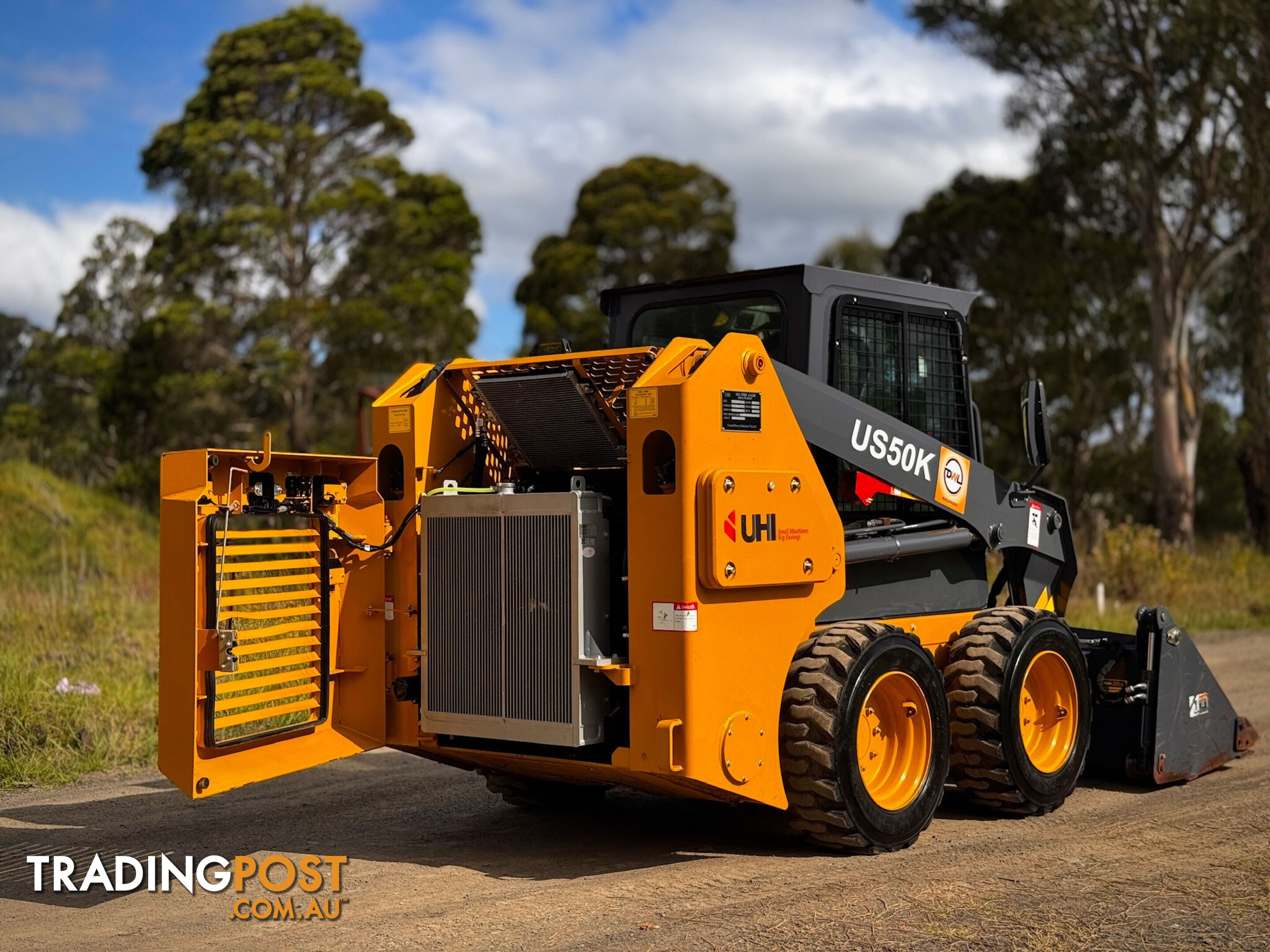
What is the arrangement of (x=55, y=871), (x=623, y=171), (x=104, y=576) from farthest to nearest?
(x=623, y=171), (x=104, y=576), (x=55, y=871)

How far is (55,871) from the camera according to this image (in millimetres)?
6129

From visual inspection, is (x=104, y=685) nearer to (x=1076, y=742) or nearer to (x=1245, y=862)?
(x=1076, y=742)

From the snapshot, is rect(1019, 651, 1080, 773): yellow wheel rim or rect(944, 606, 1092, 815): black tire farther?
rect(1019, 651, 1080, 773): yellow wheel rim

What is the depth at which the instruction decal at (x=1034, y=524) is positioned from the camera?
809cm

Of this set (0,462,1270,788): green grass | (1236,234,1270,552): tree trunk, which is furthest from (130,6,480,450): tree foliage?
(1236,234,1270,552): tree trunk

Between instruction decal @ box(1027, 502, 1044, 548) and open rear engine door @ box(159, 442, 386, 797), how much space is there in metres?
3.89

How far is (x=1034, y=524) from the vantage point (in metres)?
8.15

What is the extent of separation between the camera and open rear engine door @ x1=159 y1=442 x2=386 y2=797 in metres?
5.71

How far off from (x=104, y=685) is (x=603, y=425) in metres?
5.76

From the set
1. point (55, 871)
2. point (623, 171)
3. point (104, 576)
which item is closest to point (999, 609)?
point (55, 871)

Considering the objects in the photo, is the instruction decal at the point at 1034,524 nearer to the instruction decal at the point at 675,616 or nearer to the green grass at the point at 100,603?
the instruction decal at the point at 675,616

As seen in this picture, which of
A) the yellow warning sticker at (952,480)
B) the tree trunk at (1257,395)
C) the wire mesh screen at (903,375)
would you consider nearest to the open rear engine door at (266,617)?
the wire mesh screen at (903,375)

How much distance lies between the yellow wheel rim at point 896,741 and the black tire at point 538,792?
5.30 ft

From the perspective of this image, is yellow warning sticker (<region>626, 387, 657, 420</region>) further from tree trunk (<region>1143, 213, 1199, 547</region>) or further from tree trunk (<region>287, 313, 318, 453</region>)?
tree trunk (<region>1143, 213, 1199, 547</region>)
